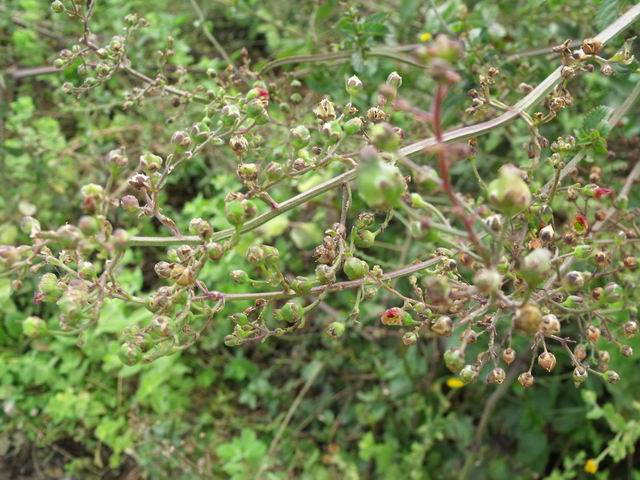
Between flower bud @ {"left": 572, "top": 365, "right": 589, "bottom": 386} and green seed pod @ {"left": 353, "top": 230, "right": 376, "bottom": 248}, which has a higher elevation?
green seed pod @ {"left": 353, "top": 230, "right": 376, "bottom": 248}

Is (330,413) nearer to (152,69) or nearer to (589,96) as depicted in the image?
(589,96)

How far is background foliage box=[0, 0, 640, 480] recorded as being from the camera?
2.00 meters

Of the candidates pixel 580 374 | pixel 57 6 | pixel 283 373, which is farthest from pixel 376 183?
pixel 283 373

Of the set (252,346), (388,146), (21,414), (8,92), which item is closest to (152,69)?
(8,92)

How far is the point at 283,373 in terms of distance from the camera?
2.49m

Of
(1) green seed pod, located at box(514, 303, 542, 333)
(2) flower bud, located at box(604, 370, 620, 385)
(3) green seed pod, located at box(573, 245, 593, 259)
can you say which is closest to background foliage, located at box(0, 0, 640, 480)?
(2) flower bud, located at box(604, 370, 620, 385)

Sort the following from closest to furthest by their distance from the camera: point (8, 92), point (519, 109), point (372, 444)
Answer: point (519, 109), point (372, 444), point (8, 92)

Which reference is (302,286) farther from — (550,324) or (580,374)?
(580,374)

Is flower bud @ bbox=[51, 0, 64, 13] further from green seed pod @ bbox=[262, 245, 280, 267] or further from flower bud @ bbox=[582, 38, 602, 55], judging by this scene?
flower bud @ bbox=[582, 38, 602, 55]

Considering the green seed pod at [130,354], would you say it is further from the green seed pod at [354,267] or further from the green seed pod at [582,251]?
the green seed pod at [582,251]

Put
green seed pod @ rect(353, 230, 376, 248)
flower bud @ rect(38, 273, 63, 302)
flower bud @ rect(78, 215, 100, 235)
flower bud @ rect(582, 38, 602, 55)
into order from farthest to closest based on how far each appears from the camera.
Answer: flower bud @ rect(582, 38, 602, 55)
green seed pod @ rect(353, 230, 376, 248)
flower bud @ rect(38, 273, 63, 302)
flower bud @ rect(78, 215, 100, 235)

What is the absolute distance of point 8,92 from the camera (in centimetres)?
244

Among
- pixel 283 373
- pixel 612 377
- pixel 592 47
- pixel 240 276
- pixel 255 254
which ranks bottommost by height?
pixel 283 373

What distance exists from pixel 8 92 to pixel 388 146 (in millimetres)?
2237
